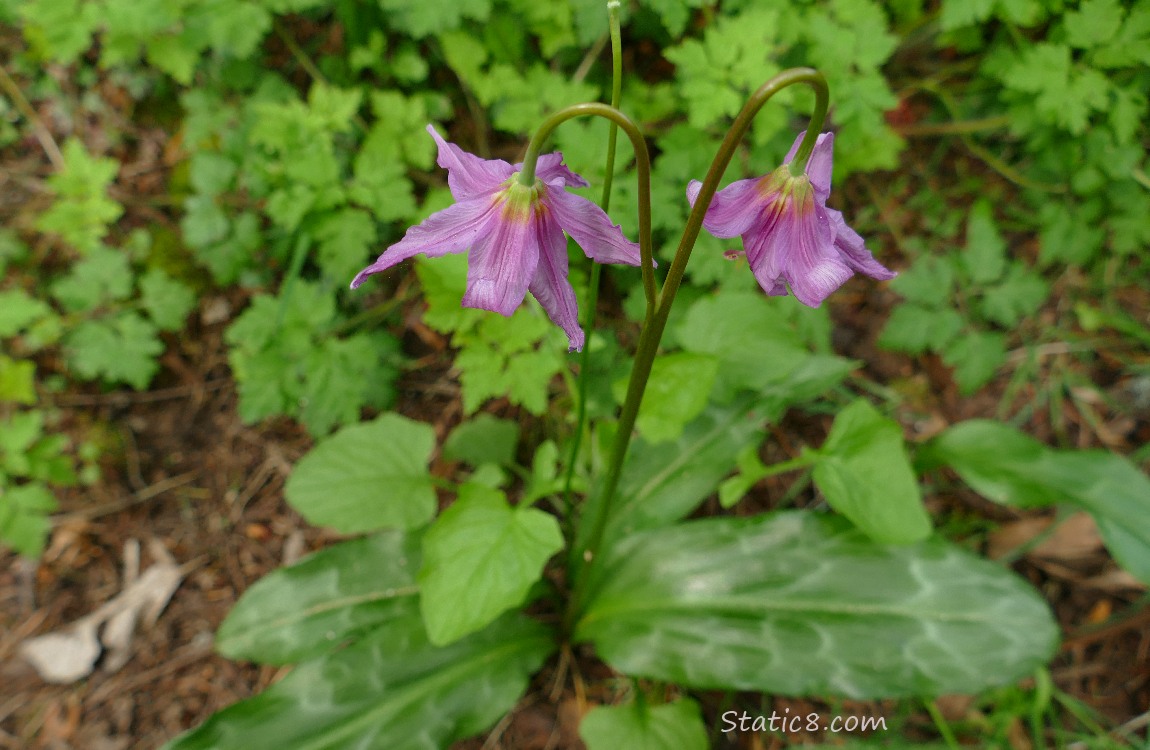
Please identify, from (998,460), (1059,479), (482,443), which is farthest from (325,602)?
(1059,479)

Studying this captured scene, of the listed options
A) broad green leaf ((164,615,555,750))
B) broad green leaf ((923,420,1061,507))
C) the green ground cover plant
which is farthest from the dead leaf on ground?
broad green leaf ((923,420,1061,507))

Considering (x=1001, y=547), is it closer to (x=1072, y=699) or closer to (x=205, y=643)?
(x=1072, y=699)

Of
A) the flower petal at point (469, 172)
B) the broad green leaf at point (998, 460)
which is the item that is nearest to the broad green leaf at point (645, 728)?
the broad green leaf at point (998, 460)

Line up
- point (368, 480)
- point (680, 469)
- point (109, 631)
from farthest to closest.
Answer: point (109, 631), point (680, 469), point (368, 480)

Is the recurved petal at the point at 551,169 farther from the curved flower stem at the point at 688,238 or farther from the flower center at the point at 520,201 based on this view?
the curved flower stem at the point at 688,238

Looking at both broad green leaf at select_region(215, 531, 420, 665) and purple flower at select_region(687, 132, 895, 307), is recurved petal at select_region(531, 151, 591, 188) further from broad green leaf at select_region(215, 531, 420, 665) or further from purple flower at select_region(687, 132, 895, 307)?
broad green leaf at select_region(215, 531, 420, 665)

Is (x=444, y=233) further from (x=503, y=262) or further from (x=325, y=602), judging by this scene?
(x=325, y=602)

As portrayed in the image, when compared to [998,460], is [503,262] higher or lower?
higher
